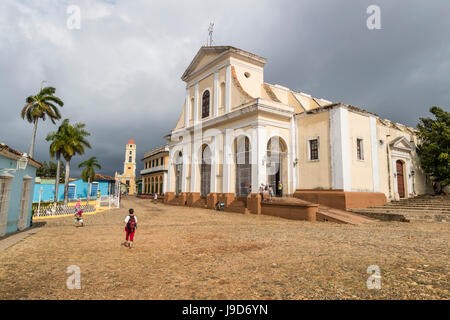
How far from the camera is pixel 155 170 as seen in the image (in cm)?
4897

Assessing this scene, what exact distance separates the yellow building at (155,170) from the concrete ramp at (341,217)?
33.3 meters

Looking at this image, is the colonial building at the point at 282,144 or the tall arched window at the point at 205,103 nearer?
the colonial building at the point at 282,144

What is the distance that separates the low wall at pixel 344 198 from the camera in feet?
47.7

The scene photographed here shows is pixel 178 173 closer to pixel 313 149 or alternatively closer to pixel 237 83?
pixel 237 83

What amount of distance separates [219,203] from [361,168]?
9.61 metres

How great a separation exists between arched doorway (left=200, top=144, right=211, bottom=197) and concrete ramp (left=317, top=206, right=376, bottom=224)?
11.6 metres

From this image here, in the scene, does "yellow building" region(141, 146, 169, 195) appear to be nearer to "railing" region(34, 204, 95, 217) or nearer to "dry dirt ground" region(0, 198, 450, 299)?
"railing" region(34, 204, 95, 217)

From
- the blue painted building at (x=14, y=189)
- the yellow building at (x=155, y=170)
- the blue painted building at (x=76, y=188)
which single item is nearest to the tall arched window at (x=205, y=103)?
the blue painted building at (x=14, y=189)

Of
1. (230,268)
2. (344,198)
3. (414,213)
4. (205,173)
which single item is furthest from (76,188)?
(230,268)

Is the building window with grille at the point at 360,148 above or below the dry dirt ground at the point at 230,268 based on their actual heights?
above

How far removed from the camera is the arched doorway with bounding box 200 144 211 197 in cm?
2323

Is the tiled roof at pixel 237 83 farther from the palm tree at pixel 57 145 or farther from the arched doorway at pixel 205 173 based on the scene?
the palm tree at pixel 57 145

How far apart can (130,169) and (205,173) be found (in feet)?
173

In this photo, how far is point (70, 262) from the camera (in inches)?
209
